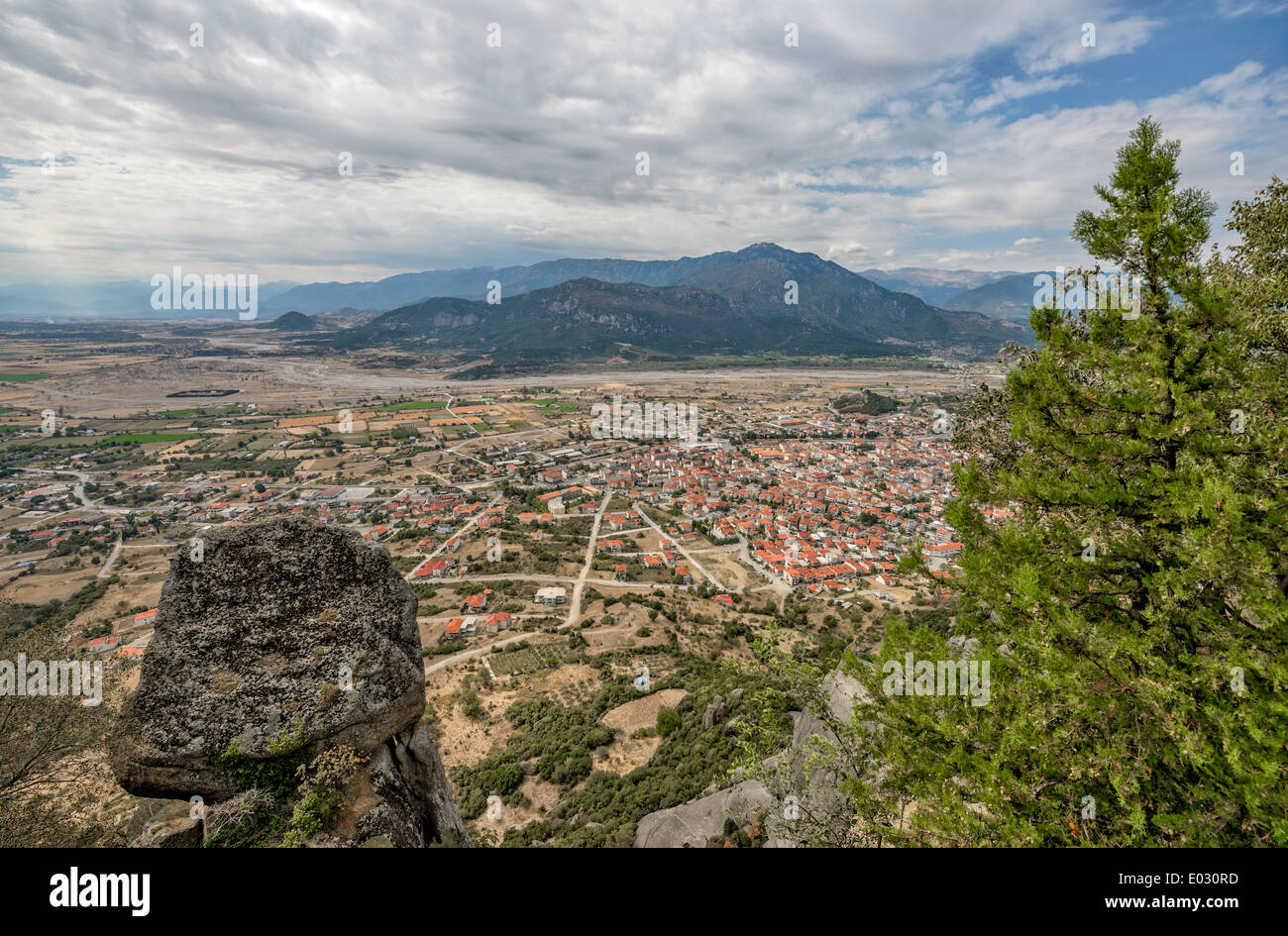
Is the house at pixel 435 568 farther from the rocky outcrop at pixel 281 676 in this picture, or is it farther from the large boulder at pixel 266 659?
the large boulder at pixel 266 659

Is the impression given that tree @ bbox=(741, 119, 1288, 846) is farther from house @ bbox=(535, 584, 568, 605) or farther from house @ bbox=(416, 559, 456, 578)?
house @ bbox=(416, 559, 456, 578)

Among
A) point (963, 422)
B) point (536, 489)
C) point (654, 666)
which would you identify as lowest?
point (654, 666)

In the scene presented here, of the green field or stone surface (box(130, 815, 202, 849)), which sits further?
the green field

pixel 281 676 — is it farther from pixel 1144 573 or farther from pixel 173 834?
pixel 1144 573

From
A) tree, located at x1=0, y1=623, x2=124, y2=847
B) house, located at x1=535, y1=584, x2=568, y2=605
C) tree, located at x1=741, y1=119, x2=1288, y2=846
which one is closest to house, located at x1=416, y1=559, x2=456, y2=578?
house, located at x1=535, y1=584, x2=568, y2=605
